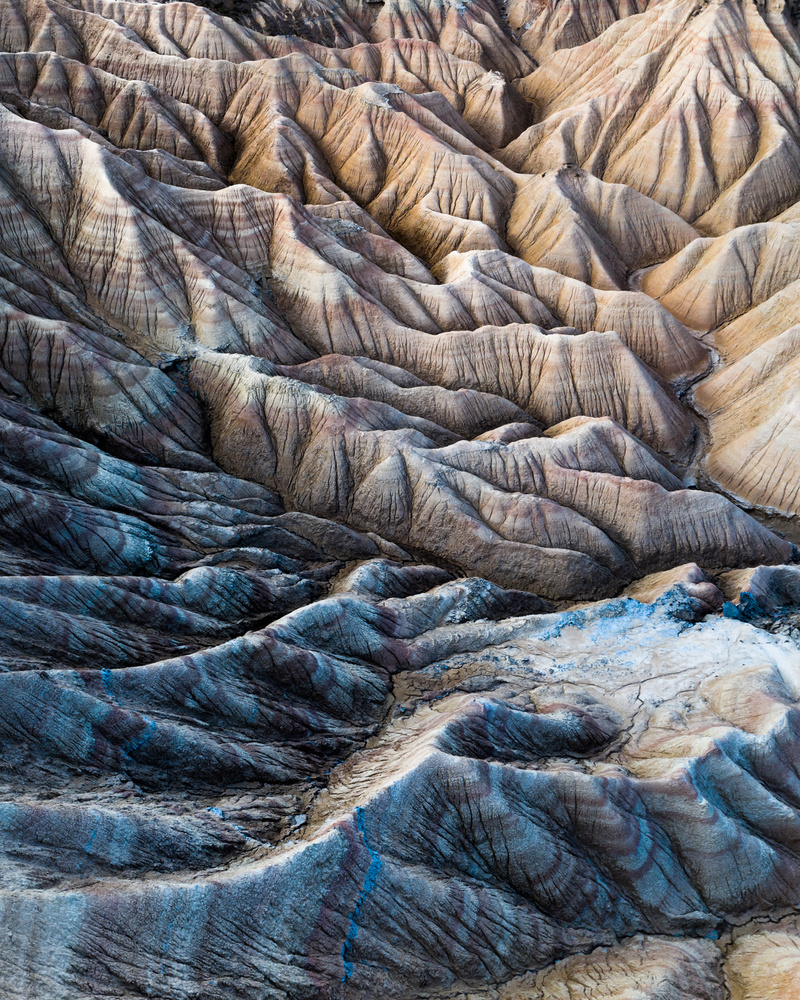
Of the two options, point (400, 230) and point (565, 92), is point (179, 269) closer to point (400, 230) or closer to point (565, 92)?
point (400, 230)

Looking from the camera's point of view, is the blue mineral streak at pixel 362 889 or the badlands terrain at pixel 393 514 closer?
the blue mineral streak at pixel 362 889

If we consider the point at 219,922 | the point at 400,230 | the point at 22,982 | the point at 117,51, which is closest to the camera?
the point at 22,982

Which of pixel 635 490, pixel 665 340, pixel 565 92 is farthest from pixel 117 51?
pixel 635 490

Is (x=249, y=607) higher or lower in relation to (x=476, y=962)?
lower

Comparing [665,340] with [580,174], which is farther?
[580,174]

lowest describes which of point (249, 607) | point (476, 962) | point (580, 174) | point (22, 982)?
point (249, 607)
